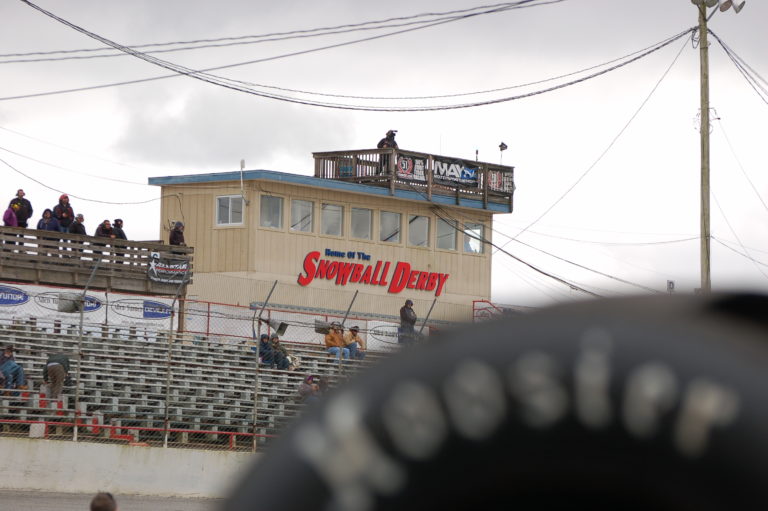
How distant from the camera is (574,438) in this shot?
2.74 feet

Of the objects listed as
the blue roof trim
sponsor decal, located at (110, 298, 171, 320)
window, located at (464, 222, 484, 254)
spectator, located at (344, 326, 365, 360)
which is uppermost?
the blue roof trim

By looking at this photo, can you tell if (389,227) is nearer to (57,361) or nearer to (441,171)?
(441,171)

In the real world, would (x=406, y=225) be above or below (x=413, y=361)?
above

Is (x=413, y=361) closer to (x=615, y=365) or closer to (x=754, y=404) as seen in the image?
(x=615, y=365)

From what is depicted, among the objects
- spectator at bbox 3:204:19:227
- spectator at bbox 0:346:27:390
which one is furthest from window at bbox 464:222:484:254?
spectator at bbox 0:346:27:390

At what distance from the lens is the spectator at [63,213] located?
29.4 m

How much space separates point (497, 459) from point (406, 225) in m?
39.4

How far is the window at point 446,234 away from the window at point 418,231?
0.55 m

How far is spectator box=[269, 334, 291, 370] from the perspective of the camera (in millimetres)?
23062

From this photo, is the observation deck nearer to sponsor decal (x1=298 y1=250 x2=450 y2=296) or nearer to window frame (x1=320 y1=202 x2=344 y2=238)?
window frame (x1=320 y1=202 x2=344 y2=238)

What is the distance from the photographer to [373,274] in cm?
3891

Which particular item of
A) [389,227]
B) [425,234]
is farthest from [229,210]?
[425,234]

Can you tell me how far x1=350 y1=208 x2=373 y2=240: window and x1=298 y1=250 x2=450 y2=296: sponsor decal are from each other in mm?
830

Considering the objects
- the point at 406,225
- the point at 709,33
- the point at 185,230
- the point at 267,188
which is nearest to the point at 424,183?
the point at 406,225
